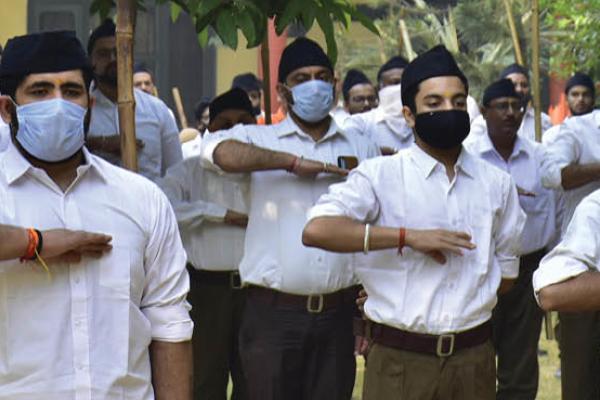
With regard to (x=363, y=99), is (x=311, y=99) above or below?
above

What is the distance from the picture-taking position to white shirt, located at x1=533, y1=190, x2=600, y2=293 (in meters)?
4.58

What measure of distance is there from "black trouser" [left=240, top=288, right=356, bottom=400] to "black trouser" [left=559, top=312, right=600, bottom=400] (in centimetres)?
188

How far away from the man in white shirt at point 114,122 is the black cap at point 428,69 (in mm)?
1470

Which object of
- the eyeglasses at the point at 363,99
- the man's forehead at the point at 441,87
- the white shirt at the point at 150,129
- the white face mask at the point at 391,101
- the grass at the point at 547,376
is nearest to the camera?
the man's forehead at the point at 441,87

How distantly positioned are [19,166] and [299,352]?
284 centimetres

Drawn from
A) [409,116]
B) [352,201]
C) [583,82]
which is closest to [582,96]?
[583,82]

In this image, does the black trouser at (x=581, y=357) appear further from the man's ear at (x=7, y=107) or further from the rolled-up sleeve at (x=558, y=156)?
the man's ear at (x=7, y=107)

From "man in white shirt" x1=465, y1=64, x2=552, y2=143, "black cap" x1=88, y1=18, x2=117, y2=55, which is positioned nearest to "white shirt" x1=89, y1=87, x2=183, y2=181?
"black cap" x1=88, y1=18, x2=117, y2=55

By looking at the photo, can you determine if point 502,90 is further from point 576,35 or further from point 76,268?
point 576,35

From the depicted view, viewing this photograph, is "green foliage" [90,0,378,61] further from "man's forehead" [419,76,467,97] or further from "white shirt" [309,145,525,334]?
"white shirt" [309,145,525,334]

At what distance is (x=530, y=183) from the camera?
8734 mm

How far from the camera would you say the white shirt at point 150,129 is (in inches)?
288

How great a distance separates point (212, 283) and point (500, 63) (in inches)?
425

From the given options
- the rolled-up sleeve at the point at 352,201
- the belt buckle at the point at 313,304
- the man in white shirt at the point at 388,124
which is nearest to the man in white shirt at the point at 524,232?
the man in white shirt at the point at 388,124
